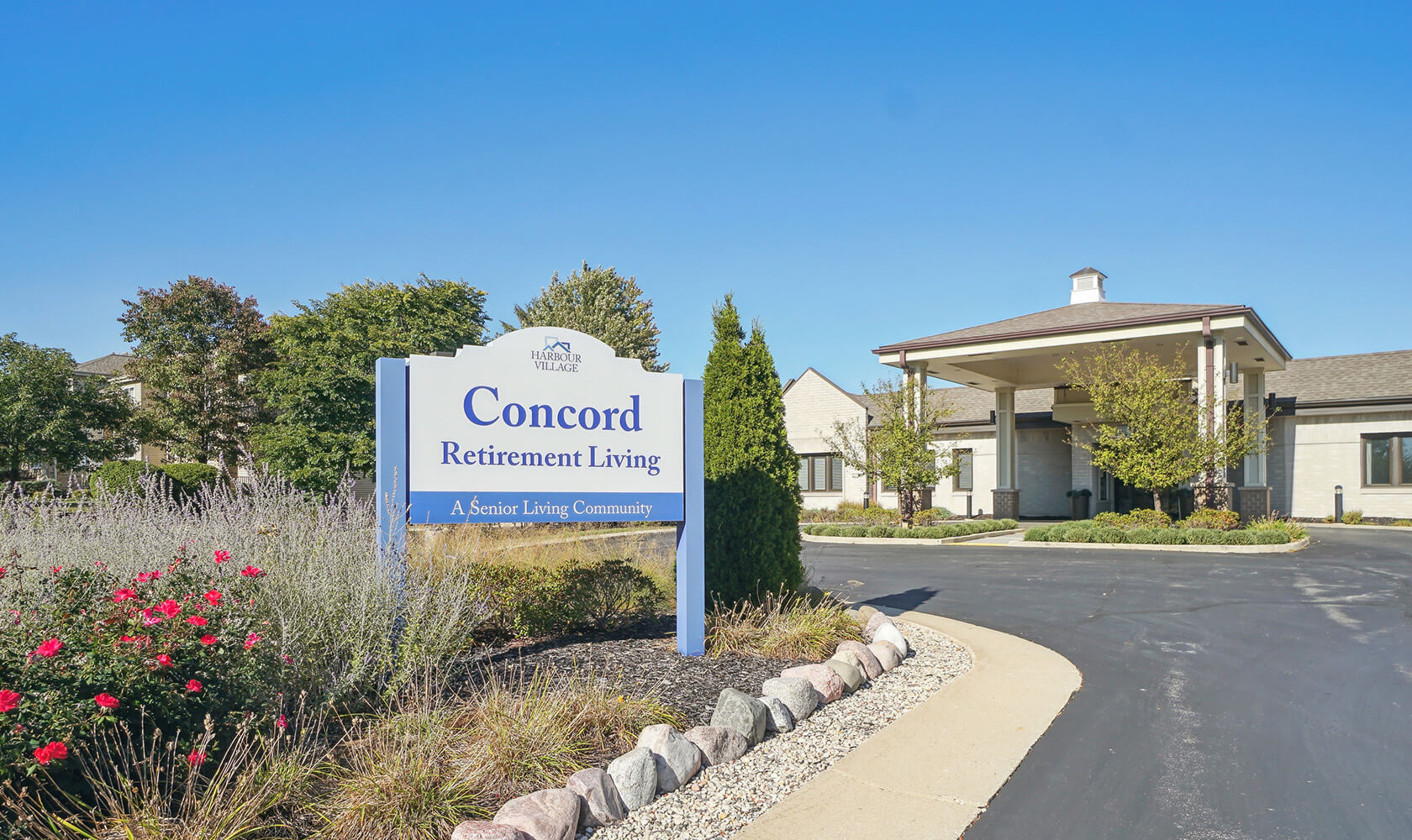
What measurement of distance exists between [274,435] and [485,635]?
2438 centimetres

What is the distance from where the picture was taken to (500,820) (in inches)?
147

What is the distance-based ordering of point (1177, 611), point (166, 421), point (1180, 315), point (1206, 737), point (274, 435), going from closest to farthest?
point (1206, 737) < point (1177, 611) < point (1180, 315) < point (274, 435) < point (166, 421)

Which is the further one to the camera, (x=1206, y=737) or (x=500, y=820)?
(x=1206, y=737)

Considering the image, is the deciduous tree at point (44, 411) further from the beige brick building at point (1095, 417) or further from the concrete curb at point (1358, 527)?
the concrete curb at point (1358, 527)

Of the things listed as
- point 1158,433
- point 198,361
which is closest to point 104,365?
point 198,361

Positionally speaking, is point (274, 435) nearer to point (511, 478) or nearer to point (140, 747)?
point (511, 478)

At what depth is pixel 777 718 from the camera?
5.57 meters

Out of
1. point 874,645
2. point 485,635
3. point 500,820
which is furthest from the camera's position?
point 874,645

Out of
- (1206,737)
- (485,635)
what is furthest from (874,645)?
(485,635)

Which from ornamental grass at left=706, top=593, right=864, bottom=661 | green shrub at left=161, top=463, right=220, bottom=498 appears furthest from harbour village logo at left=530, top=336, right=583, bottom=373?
green shrub at left=161, top=463, right=220, bottom=498

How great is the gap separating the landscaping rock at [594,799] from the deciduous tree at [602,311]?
2375 cm

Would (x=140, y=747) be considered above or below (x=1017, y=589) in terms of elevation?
above

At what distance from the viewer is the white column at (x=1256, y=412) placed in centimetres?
2373

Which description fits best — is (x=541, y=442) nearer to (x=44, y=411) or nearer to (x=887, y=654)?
(x=887, y=654)
